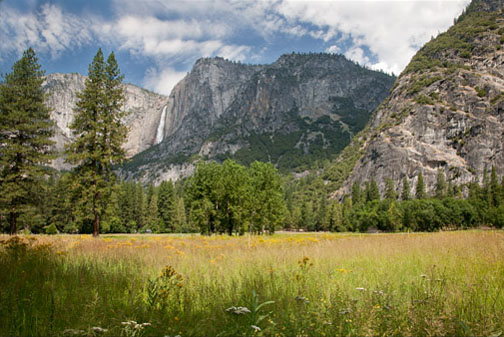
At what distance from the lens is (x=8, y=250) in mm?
7160

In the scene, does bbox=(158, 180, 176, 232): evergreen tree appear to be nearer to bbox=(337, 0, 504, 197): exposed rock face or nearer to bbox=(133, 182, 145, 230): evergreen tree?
bbox=(133, 182, 145, 230): evergreen tree

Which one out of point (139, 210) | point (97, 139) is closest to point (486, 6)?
point (139, 210)

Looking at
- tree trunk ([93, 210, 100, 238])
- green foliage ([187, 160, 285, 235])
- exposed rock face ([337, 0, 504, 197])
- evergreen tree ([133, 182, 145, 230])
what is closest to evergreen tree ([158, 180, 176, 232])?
evergreen tree ([133, 182, 145, 230])

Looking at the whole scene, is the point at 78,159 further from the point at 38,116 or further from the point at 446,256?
the point at 446,256

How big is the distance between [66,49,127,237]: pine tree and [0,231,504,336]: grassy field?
47.6ft

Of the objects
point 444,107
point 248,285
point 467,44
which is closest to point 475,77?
point 444,107

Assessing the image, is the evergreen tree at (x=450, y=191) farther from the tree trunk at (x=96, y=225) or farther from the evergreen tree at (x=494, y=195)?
the tree trunk at (x=96, y=225)

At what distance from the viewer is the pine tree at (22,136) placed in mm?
19812

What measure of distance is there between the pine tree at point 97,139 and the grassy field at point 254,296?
14506 millimetres

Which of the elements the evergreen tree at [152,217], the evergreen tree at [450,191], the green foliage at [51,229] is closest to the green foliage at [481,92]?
the evergreen tree at [450,191]

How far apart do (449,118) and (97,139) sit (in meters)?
124

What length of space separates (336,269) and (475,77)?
142009mm

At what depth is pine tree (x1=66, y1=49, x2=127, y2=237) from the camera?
20.8 metres

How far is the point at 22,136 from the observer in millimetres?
20641
